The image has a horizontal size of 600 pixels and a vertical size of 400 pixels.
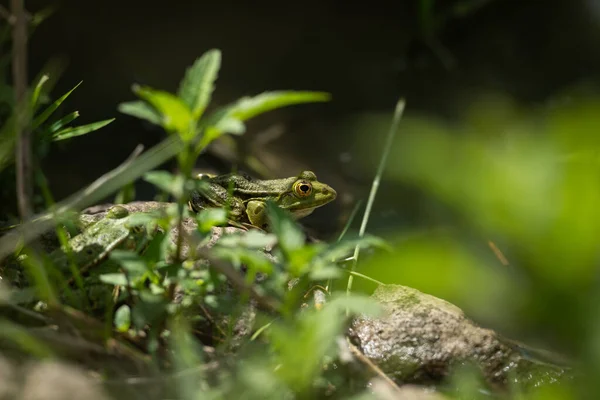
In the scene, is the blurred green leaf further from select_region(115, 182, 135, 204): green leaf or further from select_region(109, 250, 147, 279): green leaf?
select_region(115, 182, 135, 204): green leaf

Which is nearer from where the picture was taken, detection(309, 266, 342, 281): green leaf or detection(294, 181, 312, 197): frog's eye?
detection(309, 266, 342, 281): green leaf

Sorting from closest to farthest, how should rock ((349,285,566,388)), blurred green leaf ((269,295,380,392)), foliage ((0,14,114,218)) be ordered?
blurred green leaf ((269,295,380,392))
foliage ((0,14,114,218))
rock ((349,285,566,388))

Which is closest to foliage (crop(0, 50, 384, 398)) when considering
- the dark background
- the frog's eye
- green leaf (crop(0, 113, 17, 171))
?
green leaf (crop(0, 113, 17, 171))

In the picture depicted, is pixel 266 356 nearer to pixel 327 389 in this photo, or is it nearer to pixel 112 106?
pixel 327 389

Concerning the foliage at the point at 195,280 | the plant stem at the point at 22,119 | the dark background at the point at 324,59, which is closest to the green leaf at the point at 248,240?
the foliage at the point at 195,280

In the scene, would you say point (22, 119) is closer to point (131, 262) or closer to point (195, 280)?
point (131, 262)
